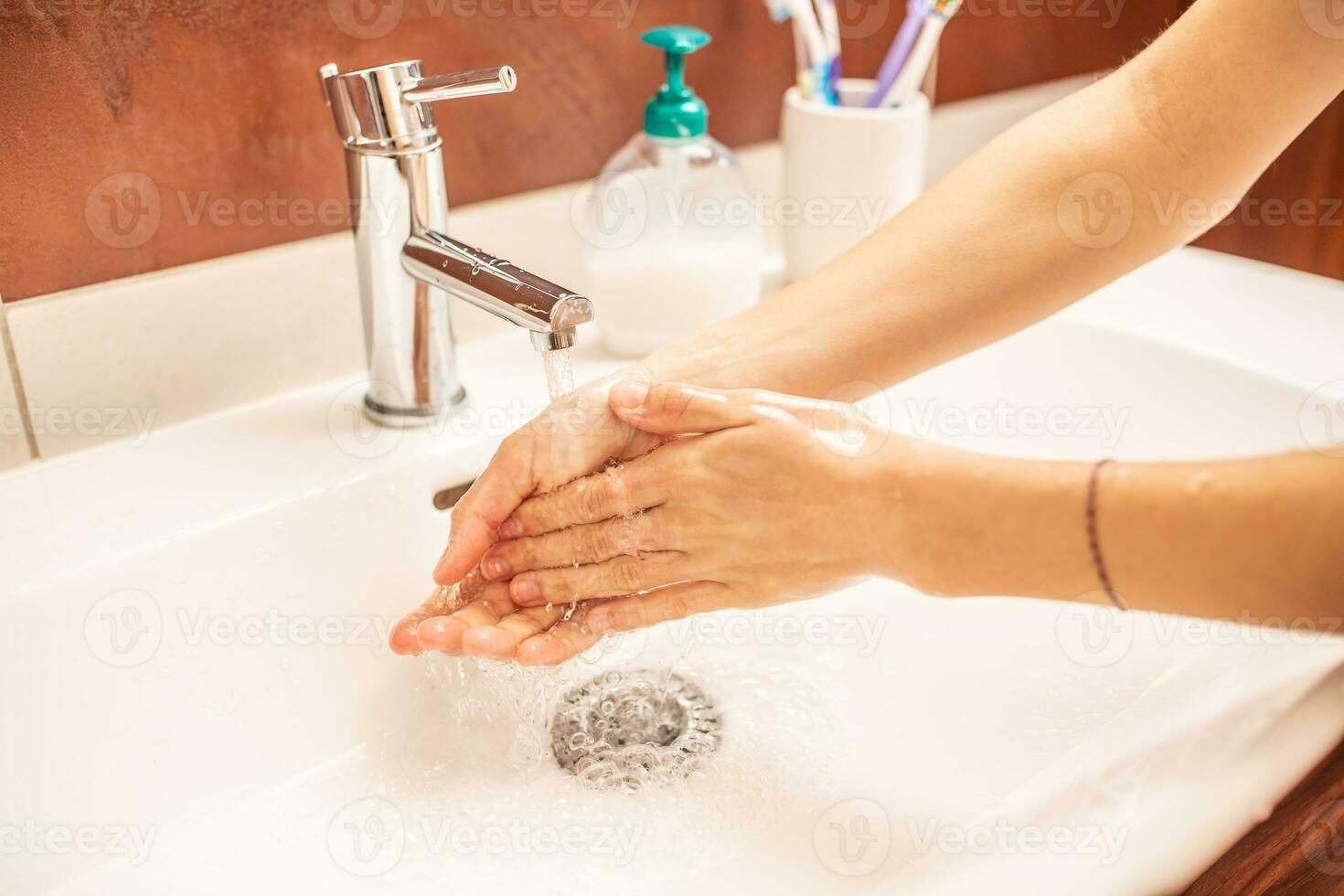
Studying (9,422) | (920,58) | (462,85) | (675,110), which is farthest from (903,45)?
(9,422)

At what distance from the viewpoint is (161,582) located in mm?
523

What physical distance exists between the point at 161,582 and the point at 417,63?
270mm

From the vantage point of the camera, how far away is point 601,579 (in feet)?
1.77

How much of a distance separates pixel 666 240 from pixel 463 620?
0.94 ft

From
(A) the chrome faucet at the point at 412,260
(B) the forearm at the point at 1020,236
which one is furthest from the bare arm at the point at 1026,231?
(A) the chrome faucet at the point at 412,260

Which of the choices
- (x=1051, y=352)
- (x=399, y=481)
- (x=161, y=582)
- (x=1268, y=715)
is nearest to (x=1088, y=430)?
(x=1051, y=352)

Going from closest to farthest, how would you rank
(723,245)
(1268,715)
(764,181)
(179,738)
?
(1268,715)
(179,738)
(723,245)
(764,181)

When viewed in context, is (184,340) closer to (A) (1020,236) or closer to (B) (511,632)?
(B) (511,632)

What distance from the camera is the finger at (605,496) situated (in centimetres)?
53

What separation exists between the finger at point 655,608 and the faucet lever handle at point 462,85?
0.24 metres

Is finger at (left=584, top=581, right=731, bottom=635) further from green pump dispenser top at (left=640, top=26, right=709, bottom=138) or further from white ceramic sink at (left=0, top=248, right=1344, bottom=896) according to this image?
green pump dispenser top at (left=640, top=26, right=709, bottom=138)

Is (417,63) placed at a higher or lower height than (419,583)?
higher

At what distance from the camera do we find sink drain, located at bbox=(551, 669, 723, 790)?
1.81ft

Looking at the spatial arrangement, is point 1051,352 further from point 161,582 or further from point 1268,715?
point 161,582
